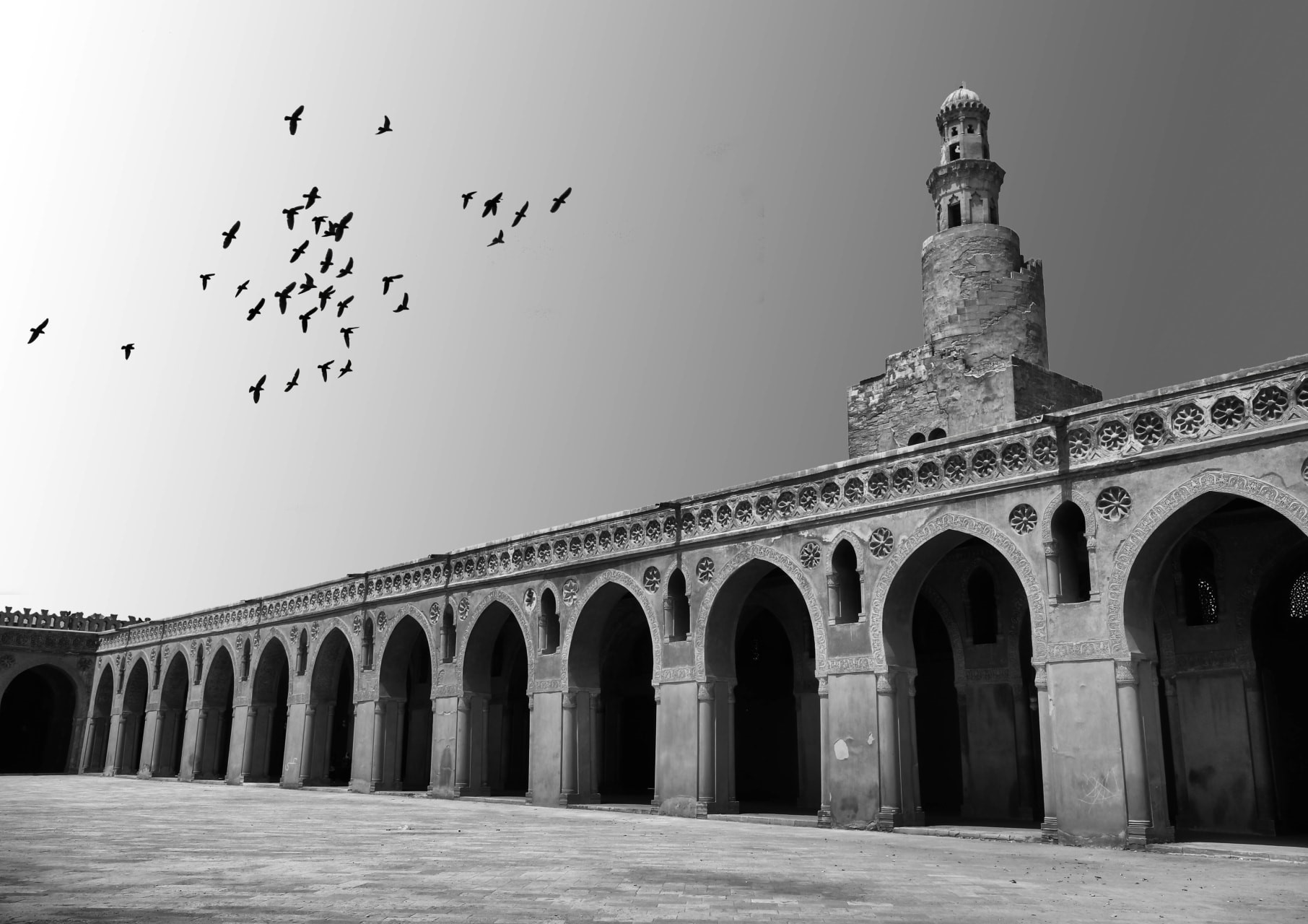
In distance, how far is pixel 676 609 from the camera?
21375 millimetres

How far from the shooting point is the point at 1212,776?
16.9 metres

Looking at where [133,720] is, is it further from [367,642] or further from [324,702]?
[367,642]

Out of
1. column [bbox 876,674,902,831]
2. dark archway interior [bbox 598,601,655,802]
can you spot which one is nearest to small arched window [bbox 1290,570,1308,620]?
column [bbox 876,674,902,831]

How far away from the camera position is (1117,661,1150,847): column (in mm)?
A: 14453

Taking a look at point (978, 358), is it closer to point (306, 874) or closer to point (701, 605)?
point (701, 605)

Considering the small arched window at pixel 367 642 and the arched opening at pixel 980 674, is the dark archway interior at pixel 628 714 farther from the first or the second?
the arched opening at pixel 980 674

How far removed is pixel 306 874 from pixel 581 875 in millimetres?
2354

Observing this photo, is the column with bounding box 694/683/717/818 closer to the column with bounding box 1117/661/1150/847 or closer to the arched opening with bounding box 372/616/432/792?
the column with bounding box 1117/661/1150/847

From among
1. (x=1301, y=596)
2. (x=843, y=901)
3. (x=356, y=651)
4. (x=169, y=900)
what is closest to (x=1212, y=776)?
(x=1301, y=596)

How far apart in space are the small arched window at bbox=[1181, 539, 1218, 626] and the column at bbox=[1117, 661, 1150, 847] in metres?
3.47

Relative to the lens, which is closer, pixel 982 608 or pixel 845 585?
pixel 845 585

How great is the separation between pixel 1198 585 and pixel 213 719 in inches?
1194

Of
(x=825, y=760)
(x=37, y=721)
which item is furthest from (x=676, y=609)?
(x=37, y=721)

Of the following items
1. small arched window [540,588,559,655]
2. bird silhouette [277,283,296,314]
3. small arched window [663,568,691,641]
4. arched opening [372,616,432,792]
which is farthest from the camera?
arched opening [372,616,432,792]
